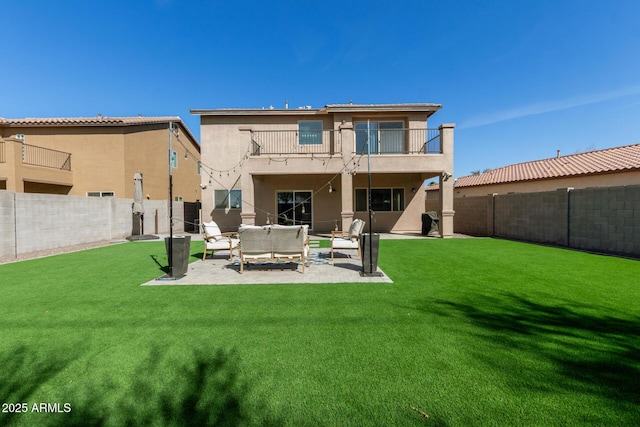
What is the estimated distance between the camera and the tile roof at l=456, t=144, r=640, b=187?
43.2 feet

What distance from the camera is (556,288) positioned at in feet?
15.4

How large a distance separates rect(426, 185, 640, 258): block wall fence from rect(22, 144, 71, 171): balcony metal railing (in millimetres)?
23434

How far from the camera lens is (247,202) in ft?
35.1

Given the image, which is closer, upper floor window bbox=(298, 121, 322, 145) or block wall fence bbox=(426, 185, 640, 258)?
block wall fence bbox=(426, 185, 640, 258)

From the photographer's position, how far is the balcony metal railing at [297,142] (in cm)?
1369

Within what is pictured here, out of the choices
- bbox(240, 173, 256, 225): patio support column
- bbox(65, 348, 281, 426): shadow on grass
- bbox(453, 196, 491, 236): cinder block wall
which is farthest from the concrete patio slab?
bbox(453, 196, 491, 236): cinder block wall

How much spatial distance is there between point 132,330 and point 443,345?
352cm

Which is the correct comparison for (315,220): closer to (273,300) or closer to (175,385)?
(273,300)

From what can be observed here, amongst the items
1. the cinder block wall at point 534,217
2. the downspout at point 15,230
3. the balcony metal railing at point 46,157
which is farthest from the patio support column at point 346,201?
the balcony metal railing at point 46,157

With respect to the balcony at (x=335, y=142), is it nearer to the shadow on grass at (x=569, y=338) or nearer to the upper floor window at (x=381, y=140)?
the upper floor window at (x=381, y=140)

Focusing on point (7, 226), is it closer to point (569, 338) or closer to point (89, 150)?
point (89, 150)

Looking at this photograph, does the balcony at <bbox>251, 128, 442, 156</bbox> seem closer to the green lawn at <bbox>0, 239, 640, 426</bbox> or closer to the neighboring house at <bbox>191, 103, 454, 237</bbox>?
the neighboring house at <bbox>191, 103, 454, 237</bbox>

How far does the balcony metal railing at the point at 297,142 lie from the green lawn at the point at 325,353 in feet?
32.7

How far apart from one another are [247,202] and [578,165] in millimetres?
18573
